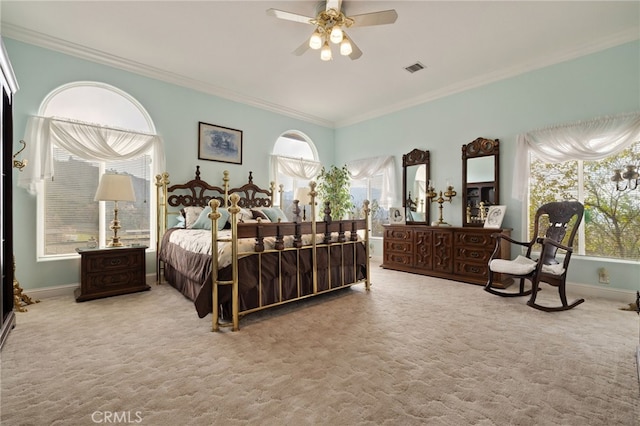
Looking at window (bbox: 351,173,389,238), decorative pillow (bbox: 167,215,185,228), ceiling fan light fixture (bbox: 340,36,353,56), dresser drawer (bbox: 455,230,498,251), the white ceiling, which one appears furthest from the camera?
window (bbox: 351,173,389,238)

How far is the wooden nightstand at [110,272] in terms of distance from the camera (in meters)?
3.41

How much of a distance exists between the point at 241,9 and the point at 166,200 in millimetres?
2797

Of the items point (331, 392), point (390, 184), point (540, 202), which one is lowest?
point (331, 392)

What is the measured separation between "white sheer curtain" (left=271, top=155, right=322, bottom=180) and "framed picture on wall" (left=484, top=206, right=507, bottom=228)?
→ 3.56 metres

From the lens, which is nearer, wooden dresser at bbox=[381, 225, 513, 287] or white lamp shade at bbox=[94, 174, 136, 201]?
white lamp shade at bbox=[94, 174, 136, 201]

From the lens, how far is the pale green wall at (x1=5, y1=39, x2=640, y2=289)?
137 inches

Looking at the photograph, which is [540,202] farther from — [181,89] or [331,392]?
[181,89]

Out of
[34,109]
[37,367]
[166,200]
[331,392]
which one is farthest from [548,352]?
[34,109]

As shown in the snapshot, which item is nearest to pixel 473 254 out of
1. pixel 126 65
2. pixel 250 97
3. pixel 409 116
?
pixel 409 116

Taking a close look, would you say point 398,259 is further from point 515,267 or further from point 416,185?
point 515,267

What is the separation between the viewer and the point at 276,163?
5863 mm

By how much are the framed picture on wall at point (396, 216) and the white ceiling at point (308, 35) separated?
2134mm

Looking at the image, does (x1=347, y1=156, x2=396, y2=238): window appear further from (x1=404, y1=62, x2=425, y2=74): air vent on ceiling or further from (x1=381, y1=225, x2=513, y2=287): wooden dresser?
(x1=404, y1=62, x2=425, y2=74): air vent on ceiling

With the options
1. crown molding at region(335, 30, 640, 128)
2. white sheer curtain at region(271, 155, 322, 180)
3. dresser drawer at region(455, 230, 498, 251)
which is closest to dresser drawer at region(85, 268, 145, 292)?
white sheer curtain at region(271, 155, 322, 180)
